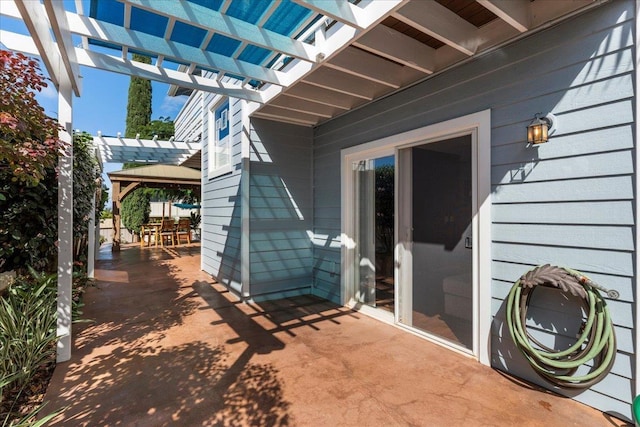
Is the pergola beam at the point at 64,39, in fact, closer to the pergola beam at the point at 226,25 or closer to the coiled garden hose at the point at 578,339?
the pergola beam at the point at 226,25

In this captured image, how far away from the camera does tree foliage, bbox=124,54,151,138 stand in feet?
54.4

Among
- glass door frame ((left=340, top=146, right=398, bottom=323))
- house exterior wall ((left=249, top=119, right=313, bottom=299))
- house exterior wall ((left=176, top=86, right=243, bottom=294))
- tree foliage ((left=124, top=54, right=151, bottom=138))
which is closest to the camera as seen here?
glass door frame ((left=340, top=146, right=398, bottom=323))

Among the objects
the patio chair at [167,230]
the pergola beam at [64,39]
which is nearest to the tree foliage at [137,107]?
the patio chair at [167,230]

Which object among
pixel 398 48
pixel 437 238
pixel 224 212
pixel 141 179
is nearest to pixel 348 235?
pixel 437 238

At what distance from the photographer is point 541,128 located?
2.26m

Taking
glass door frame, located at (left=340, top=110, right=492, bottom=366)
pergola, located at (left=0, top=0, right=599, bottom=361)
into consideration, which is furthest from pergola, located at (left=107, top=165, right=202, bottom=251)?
glass door frame, located at (left=340, top=110, right=492, bottom=366)

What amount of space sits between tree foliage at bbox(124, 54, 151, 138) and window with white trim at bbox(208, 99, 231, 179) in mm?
12921

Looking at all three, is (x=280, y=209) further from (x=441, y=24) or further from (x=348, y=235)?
(x=441, y=24)

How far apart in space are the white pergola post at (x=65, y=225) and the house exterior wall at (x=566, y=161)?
3.48 meters

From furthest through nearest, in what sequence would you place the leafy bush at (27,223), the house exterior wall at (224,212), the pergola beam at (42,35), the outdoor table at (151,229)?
the outdoor table at (151,229) < the house exterior wall at (224,212) < the leafy bush at (27,223) < the pergola beam at (42,35)

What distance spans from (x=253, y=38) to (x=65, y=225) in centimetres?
236

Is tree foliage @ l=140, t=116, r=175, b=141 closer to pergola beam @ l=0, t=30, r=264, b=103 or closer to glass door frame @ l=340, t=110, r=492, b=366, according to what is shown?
pergola beam @ l=0, t=30, r=264, b=103

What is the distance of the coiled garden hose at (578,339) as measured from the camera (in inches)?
77.9

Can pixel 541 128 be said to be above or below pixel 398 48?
below
